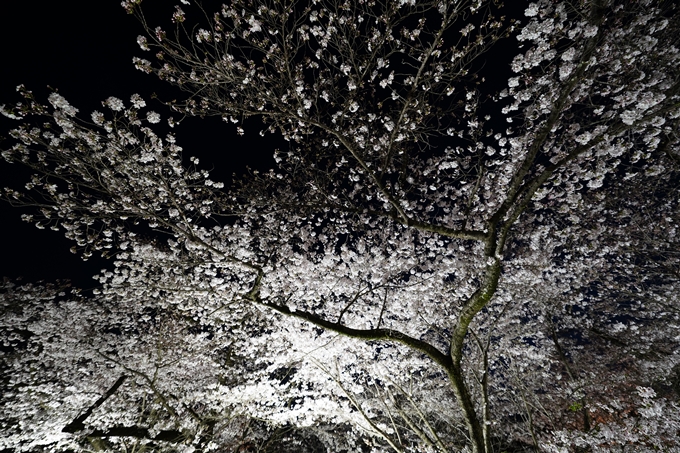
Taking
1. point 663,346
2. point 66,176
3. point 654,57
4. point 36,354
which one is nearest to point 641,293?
point 663,346

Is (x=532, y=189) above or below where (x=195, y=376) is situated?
above

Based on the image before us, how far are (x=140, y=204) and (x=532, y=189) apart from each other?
26.6 ft

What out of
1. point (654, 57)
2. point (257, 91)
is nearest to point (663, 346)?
point (654, 57)

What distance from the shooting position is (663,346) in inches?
531

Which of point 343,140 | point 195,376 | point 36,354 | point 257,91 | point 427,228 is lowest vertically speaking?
point 36,354

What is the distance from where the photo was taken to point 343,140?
591 centimetres

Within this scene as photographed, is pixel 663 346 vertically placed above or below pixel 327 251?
above

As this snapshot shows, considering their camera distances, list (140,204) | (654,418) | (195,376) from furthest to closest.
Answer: (195,376), (654,418), (140,204)

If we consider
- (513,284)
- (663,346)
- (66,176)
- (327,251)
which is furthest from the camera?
(663,346)

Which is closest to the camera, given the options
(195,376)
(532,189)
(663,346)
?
(532,189)

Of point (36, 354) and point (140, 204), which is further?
point (36, 354)

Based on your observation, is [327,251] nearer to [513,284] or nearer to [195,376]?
[513,284]

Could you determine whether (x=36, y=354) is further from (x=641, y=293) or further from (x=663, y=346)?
(x=663, y=346)

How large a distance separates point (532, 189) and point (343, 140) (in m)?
3.36
